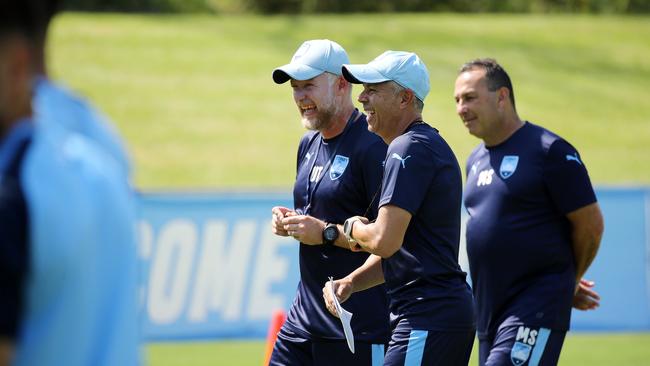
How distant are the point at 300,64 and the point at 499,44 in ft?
79.7

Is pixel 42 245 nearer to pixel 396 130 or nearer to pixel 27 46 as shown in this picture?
pixel 27 46

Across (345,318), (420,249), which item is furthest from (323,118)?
(345,318)

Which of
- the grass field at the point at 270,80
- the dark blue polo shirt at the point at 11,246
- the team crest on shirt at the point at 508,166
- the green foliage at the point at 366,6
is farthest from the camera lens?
the green foliage at the point at 366,6

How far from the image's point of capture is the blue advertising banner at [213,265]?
11.1 metres

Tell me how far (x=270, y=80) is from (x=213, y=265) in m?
15.0

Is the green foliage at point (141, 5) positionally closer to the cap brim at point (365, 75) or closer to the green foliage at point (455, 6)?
the green foliage at point (455, 6)

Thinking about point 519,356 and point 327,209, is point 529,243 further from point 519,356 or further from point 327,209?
point 327,209

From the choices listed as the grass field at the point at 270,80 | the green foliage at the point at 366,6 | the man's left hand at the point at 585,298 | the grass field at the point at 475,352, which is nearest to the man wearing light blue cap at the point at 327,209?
the man's left hand at the point at 585,298

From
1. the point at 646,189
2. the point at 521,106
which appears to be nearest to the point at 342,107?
the point at 646,189

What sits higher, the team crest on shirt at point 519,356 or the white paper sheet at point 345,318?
the white paper sheet at point 345,318

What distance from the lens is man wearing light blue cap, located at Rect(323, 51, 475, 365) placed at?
494cm

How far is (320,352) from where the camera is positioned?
5715 millimetres

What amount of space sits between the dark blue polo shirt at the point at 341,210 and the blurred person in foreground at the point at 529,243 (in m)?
0.60

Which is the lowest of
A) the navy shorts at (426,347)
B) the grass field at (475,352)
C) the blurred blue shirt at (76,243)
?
the grass field at (475,352)
